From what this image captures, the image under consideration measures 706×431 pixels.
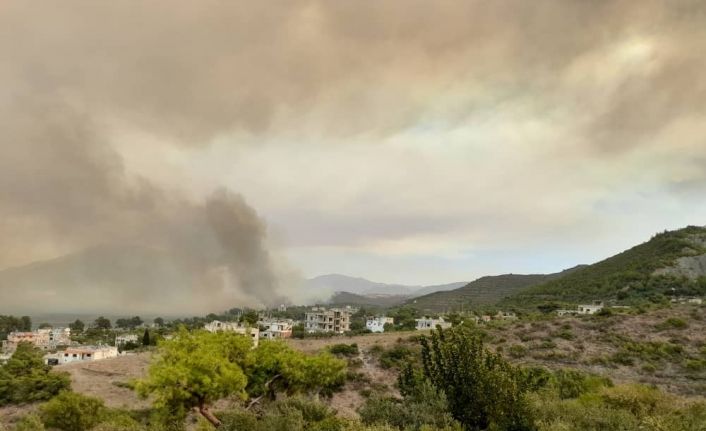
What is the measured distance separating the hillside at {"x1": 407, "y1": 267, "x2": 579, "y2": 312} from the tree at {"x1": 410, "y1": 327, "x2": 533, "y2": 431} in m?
125

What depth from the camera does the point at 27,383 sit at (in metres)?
38.3

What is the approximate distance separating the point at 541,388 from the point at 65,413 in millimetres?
26789

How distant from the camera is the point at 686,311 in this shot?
55.4 m

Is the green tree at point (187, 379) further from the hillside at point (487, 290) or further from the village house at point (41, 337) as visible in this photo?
the village house at point (41, 337)

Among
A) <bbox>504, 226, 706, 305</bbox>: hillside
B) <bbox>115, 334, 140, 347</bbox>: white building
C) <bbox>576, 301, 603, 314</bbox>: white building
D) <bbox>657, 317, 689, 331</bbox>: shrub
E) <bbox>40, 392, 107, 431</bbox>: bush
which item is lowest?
<bbox>40, 392, 107, 431</bbox>: bush

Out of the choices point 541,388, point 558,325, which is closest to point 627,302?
point 558,325

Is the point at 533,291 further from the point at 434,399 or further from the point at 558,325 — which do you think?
the point at 434,399

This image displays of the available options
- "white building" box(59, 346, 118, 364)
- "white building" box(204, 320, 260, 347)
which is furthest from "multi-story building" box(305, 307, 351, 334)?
"white building" box(59, 346, 118, 364)

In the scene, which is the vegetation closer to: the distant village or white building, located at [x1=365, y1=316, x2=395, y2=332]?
the distant village

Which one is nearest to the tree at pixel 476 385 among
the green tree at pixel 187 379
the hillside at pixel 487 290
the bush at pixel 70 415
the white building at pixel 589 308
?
the green tree at pixel 187 379

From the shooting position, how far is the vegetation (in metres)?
37.5

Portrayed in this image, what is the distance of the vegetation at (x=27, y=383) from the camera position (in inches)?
1478

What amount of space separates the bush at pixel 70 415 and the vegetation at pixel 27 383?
36.8 feet

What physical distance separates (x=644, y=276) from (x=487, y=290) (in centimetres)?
7229
